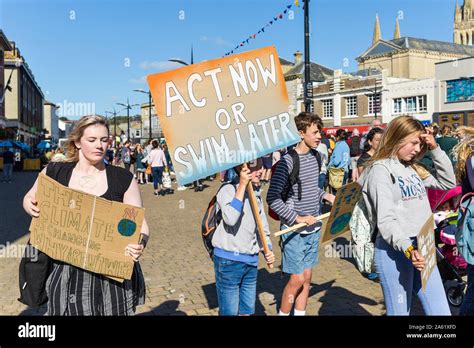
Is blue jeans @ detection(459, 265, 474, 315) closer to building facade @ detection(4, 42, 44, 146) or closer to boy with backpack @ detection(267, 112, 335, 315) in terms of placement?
boy with backpack @ detection(267, 112, 335, 315)

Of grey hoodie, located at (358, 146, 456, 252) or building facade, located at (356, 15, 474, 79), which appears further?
building facade, located at (356, 15, 474, 79)

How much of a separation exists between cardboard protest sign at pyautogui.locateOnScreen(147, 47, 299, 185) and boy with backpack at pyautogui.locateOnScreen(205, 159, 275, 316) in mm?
179

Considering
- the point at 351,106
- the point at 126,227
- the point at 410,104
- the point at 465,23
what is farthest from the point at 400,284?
the point at 465,23

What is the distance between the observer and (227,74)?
3.39 m

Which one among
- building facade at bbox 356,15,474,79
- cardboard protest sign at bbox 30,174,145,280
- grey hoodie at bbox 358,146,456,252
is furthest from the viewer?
building facade at bbox 356,15,474,79

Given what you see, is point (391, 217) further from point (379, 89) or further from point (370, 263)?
point (379, 89)

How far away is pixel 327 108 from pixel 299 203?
51667mm

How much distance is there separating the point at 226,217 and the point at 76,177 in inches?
39.2

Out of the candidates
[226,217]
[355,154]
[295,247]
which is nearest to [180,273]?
[295,247]

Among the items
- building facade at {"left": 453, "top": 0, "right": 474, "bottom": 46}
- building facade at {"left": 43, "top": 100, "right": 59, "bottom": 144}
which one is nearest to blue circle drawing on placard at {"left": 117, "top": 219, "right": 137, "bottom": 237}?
building facade at {"left": 43, "top": 100, "right": 59, "bottom": 144}

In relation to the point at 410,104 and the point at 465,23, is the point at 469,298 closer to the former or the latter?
the point at 410,104

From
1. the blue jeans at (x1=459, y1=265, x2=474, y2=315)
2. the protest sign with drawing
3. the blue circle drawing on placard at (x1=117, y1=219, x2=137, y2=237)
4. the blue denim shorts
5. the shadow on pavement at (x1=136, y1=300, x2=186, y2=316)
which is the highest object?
the protest sign with drawing

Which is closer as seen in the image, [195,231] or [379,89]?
[195,231]

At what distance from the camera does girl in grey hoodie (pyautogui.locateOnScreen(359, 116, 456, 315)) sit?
9.83 feet
